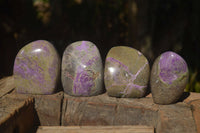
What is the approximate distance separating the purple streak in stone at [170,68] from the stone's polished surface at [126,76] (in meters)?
0.17

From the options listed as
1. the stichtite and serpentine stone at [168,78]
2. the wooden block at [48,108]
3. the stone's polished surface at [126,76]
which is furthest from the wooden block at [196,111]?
the wooden block at [48,108]

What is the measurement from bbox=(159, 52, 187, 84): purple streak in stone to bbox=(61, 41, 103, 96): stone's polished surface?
0.53 metres

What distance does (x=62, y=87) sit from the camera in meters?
2.11

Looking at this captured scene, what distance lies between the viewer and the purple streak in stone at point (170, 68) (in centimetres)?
180

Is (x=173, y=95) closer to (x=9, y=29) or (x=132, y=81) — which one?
(x=132, y=81)

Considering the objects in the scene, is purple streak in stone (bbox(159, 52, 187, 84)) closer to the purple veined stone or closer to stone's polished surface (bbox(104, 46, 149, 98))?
stone's polished surface (bbox(104, 46, 149, 98))

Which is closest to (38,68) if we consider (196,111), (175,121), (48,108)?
(48,108)

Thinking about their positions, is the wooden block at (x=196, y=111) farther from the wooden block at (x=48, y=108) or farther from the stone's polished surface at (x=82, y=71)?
the wooden block at (x=48, y=108)

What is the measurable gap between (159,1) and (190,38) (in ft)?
3.31

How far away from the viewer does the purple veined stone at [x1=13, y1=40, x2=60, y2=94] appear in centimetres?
192

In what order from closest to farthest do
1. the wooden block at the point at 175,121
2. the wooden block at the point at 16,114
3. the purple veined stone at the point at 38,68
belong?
the wooden block at the point at 16,114 < the wooden block at the point at 175,121 < the purple veined stone at the point at 38,68

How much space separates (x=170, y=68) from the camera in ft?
5.91

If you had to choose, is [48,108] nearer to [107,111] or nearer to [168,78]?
→ [107,111]

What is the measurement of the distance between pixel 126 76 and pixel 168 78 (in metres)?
0.35
